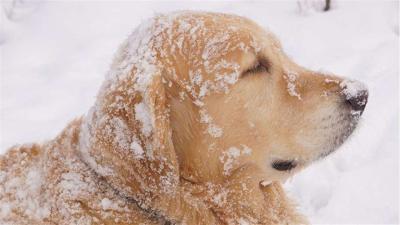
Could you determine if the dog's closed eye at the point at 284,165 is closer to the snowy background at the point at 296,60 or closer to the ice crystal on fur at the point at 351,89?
the ice crystal on fur at the point at 351,89

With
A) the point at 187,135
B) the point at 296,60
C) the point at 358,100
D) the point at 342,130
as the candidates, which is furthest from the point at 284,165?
the point at 296,60

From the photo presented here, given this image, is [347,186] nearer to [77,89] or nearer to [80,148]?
[80,148]

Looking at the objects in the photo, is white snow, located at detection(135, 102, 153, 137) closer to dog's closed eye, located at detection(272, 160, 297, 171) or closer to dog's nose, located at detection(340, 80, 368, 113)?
dog's closed eye, located at detection(272, 160, 297, 171)

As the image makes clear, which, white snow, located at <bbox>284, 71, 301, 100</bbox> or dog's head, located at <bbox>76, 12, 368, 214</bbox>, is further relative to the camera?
white snow, located at <bbox>284, 71, 301, 100</bbox>

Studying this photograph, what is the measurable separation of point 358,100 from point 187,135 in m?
1.00

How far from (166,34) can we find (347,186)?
2414 mm

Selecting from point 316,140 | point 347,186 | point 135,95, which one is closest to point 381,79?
point 347,186

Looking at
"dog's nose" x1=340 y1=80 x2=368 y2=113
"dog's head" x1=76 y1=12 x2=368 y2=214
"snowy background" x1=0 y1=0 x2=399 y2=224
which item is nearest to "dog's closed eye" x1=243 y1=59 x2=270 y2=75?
"dog's head" x1=76 y1=12 x2=368 y2=214

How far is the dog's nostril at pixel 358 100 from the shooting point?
9.59ft

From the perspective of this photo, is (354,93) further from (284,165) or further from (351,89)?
(284,165)

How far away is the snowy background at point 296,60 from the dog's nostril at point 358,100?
4.06 feet

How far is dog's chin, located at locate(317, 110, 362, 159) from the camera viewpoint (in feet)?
9.71

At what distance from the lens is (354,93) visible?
2918 millimetres

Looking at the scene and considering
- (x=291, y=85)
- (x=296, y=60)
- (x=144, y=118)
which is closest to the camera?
(x=144, y=118)
